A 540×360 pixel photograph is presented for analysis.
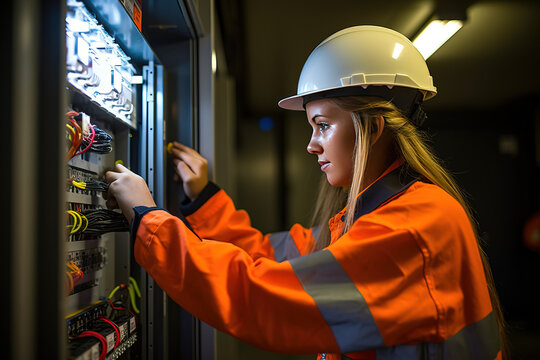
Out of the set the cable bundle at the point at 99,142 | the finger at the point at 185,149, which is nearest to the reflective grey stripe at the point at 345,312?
the cable bundle at the point at 99,142

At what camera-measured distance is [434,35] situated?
2400 millimetres

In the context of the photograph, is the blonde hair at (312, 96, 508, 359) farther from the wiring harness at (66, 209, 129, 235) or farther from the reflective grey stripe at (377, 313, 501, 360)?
the wiring harness at (66, 209, 129, 235)

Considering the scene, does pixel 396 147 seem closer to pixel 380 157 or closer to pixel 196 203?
pixel 380 157

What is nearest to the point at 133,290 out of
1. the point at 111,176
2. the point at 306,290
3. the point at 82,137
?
the point at 111,176

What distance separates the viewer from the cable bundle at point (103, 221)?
0.88 metres

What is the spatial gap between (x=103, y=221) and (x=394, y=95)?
86 centimetres

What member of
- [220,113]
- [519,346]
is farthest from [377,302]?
[519,346]

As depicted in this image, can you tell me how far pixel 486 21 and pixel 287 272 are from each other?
2608 millimetres

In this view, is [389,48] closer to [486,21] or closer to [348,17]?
[348,17]

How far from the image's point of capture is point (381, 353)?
85 centimetres

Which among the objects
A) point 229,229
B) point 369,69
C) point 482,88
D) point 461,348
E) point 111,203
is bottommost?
point 461,348

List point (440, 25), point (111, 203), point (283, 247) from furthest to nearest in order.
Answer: point (440, 25) → point (283, 247) → point (111, 203)

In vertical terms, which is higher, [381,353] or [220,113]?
[220,113]

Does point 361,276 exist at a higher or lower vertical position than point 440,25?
lower
